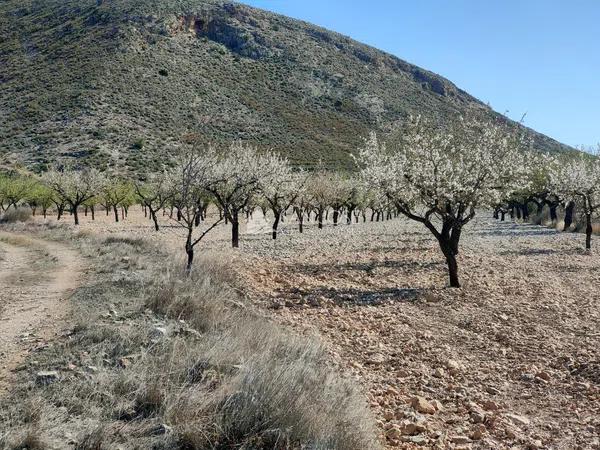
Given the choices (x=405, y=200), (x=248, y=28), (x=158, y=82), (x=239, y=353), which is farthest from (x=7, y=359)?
(x=248, y=28)

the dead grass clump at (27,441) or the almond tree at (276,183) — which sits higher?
the almond tree at (276,183)

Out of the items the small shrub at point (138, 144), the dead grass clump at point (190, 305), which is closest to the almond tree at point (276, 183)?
the dead grass clump at point (190, 305)

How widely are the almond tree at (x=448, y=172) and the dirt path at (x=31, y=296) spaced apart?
10.4 metres

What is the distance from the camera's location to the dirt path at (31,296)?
7.04 metres

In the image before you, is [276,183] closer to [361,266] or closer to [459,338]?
[361,266]

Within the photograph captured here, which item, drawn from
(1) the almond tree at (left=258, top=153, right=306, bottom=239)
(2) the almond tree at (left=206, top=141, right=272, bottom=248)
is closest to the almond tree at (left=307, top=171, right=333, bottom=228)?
(1) the almond tree at (left=258, top=153, right=306, bottom=239)

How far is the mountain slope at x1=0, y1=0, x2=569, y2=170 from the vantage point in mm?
64125

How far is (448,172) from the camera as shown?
17625 mm

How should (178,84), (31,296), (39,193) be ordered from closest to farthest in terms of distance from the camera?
1. (31,296)
2. (39,193)
3. (178,84)

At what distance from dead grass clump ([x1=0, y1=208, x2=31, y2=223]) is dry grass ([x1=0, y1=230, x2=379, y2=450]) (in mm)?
44489

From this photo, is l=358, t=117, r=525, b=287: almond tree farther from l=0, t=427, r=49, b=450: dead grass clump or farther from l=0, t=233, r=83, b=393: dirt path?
l=0, t=427, r=49, b=450: dead grass clump

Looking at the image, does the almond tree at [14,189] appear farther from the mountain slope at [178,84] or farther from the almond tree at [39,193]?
the mountain slope at [178,84]

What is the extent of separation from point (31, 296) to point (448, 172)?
520 inches

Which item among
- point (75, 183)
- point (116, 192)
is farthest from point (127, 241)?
point (116, 192)
